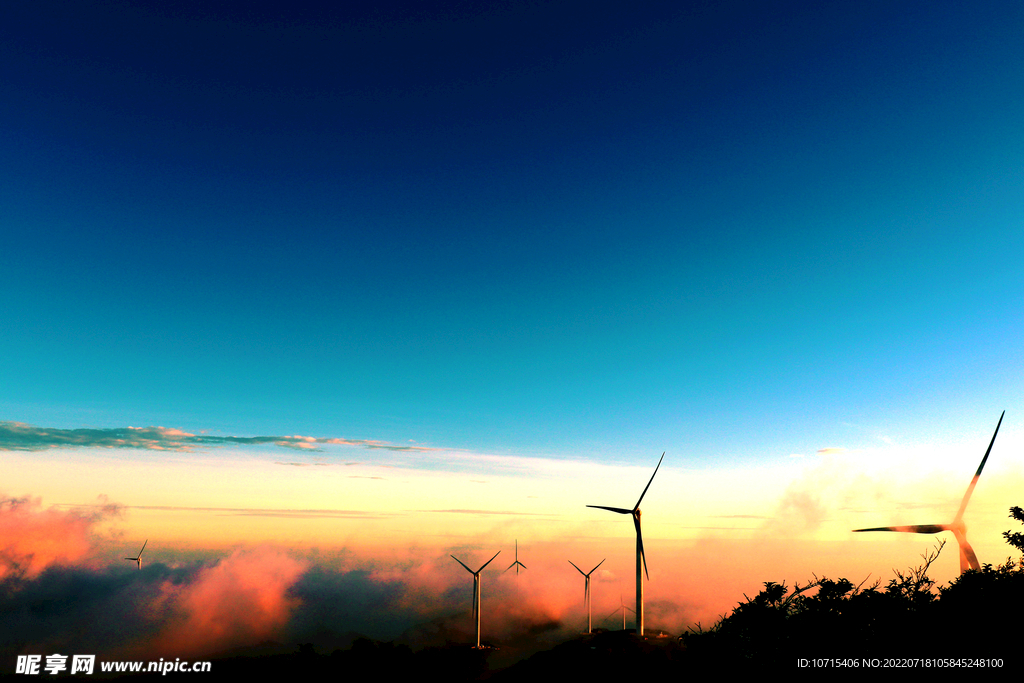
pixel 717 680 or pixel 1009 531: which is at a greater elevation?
pixel 1009 531

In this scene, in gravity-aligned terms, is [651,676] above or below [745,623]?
below

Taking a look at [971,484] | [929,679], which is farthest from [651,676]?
[971,484]

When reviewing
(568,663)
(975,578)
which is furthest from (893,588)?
(568,663)

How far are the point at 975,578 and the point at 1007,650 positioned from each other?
50.4ft

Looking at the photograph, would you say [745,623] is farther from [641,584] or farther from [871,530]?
[641,584]

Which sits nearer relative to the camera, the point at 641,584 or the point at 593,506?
the point at 641,584

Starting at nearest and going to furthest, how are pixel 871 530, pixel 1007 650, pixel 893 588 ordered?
pixel 1007 650 → pixel 893 588 → pixel 871 530

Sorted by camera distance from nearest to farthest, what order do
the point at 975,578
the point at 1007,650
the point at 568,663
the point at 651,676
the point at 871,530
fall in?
the point at 1007,650
the point at 975,578
the point at 871,530
the point at 651,676
the point at 568,663

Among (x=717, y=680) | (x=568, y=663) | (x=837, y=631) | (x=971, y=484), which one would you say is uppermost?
(x=971, y=484)

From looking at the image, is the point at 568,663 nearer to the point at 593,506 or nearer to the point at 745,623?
the point at 593,506

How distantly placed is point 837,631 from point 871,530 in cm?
2710

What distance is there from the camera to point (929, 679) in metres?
61.2

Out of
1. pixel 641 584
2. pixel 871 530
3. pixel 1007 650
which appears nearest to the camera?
pixel 1007 650

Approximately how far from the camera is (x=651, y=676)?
113312 mm
